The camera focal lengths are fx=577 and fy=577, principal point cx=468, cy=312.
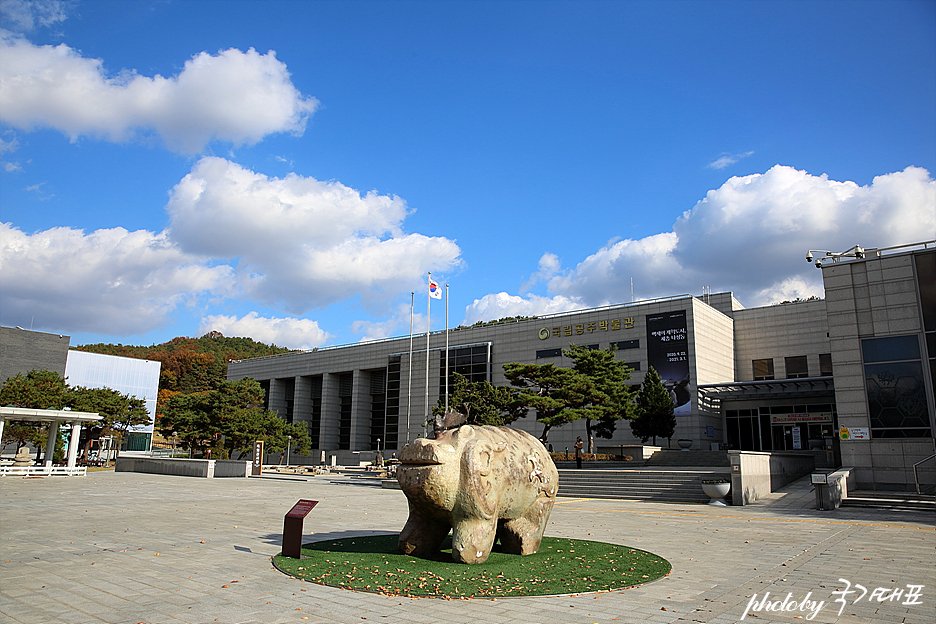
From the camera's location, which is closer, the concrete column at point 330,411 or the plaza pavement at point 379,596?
the plaza pavement at point 379,596

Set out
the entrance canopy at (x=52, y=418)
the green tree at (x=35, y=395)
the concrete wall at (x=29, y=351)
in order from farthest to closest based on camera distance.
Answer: the concrete wall at (x=29, y=351), the green tree at (x=35, y=395), the entrance canopy at (x=52, y=418)

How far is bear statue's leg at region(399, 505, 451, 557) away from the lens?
8.48m

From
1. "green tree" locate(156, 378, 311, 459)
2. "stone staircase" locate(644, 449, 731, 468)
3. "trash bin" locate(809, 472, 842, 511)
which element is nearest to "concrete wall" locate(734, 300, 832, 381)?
"stone staircase" locate(644, 449, 731, 468)

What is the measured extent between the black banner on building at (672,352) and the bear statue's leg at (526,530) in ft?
114

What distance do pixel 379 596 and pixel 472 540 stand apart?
5.57 ft

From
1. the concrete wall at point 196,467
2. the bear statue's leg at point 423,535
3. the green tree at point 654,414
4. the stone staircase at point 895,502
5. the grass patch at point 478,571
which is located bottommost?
the concrete wall at point 196,467

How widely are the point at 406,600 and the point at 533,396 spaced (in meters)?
25.7

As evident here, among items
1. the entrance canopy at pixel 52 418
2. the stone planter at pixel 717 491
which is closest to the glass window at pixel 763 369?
the stone planter at pixel 717 491

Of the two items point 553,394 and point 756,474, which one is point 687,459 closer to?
point 553,394

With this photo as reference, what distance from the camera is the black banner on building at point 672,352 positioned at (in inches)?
1622

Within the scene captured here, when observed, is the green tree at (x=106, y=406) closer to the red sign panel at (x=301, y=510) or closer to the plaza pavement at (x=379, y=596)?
the plaza pavement at (x=379, y=596)

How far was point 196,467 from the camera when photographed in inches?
1243

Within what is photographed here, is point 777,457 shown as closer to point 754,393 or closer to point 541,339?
point 754,393

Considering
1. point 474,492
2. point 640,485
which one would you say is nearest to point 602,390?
point 640,485
